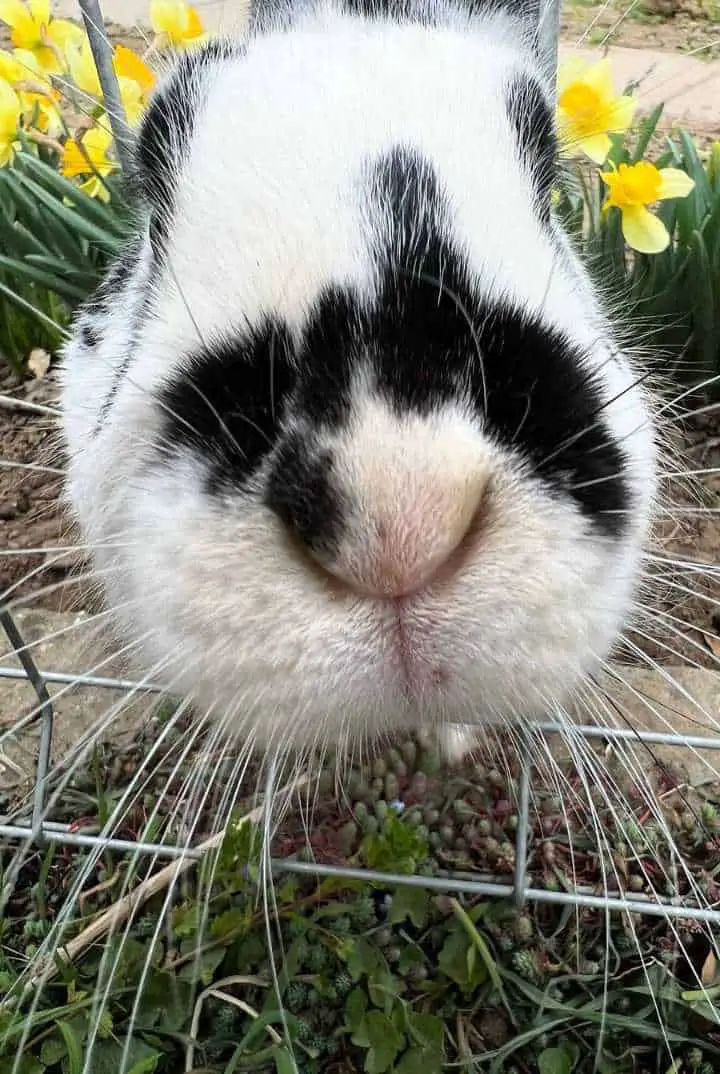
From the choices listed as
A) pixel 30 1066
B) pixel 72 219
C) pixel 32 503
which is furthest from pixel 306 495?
pixel 32 503

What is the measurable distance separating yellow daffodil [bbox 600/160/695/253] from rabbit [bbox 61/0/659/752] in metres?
0.78

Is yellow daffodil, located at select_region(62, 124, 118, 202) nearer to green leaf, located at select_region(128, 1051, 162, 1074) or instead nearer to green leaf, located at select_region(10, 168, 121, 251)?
green leaf, located at select_region(10, 168, 121, 251)

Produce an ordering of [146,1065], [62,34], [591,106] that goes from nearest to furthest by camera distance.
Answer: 1. [146,1065]
2. [591,106]
3. [62,34]

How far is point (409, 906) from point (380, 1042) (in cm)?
19

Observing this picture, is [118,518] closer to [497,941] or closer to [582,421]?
[582,421]

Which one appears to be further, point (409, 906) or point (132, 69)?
point (132, 69)

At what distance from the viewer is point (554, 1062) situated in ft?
3.85

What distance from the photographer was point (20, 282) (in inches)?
90.3

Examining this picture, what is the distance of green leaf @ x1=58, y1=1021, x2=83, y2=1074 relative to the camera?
113cm

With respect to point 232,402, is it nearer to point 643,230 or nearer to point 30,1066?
point 30,1066

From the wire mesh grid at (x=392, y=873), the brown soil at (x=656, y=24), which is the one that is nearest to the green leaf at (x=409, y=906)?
the wire mesh grid at (x=392, y=873)

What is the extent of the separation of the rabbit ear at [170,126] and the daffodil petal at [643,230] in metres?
0.91

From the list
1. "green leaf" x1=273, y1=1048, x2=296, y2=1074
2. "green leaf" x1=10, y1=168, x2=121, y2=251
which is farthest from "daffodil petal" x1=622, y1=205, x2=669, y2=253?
"green leaf" x1=273, y1=1048, x2=296, y2=1074

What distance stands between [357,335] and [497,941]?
101 centimetres
